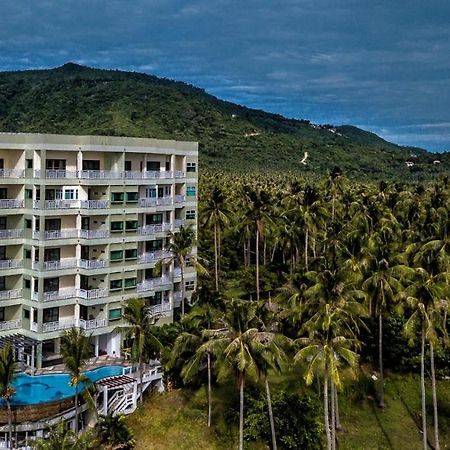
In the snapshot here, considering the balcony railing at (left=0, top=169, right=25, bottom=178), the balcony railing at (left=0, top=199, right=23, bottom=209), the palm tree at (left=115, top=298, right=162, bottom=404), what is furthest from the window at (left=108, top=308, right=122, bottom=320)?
the balcony railing at (left=0, top=169, right=25, bottom=178)

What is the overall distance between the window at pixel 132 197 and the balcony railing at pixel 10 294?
12.2 metres

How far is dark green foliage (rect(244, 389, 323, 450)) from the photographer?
40.7 m

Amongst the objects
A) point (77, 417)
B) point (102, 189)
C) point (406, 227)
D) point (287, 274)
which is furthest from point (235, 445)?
point (406, 227)

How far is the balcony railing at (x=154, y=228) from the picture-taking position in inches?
2172

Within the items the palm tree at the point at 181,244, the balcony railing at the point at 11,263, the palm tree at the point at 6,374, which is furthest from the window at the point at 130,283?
the palm tree at the point at 6,374

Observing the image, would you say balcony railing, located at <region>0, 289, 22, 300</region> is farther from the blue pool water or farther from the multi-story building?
the blue pool water

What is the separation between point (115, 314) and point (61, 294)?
5.03 m

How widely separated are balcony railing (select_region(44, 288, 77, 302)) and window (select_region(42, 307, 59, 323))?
3.38 ft

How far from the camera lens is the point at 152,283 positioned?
56.1 meters

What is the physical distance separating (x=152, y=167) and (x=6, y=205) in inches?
567

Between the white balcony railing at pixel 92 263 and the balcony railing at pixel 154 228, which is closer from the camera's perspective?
the white balcony railing at pixel 92 263

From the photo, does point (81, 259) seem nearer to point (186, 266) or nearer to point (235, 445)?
point (186, 266)

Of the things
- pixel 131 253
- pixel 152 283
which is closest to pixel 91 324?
pixel 131 253

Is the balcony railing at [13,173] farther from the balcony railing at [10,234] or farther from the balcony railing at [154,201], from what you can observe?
the balcony railing at [154,201]
